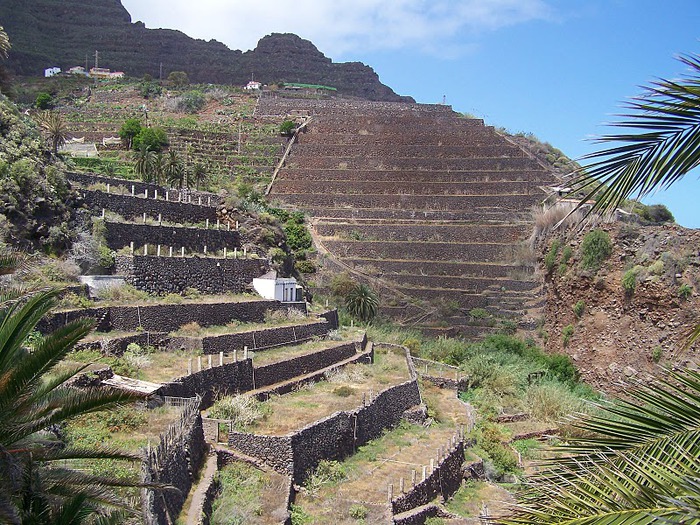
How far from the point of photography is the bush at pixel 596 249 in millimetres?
35250

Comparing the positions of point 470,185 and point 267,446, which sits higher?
point 470,185

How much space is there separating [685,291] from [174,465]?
26414mm

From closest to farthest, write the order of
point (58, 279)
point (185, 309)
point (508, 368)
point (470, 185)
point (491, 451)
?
point (58, 279)
point (185, 309)
point (491, 451)
point (508, 368)
point (470, 185)

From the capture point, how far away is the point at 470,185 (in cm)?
4953

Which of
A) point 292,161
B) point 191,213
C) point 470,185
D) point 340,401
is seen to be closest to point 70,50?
point 292,161

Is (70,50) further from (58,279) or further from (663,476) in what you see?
(663,476)

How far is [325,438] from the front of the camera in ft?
54.2

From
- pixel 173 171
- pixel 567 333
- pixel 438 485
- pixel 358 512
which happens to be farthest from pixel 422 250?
pixel 358 512

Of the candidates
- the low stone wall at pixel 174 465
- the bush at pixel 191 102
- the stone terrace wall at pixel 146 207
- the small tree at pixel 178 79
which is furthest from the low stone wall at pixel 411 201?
the low stone wall at pixel 174 465

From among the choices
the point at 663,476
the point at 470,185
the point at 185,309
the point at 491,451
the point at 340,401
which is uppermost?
the point at 470,185

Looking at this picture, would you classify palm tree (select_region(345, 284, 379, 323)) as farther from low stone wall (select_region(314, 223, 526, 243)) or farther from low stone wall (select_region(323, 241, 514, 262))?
low stone wall (select_region(314, 223, 526, 243))

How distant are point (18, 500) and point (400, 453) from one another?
13.6 m

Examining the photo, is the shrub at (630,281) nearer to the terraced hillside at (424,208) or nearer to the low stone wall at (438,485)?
the terraced hillside at (424,208)

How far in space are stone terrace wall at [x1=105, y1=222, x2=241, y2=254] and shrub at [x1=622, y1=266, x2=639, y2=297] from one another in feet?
61.3
